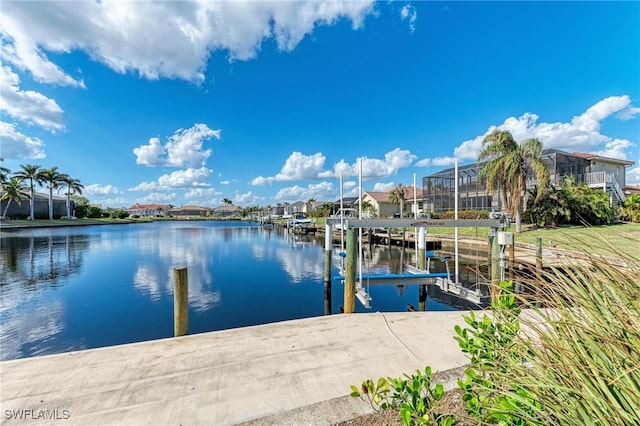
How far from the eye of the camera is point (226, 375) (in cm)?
372

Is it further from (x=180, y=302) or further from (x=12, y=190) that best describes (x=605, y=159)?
(x=12, y=190)

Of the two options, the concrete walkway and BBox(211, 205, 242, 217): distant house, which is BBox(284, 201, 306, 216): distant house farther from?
the concrete walkway

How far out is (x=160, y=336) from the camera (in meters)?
7.45

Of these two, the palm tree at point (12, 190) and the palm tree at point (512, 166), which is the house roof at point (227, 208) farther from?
the palm tree at point (512, 166)

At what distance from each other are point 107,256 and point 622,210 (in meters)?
38.1

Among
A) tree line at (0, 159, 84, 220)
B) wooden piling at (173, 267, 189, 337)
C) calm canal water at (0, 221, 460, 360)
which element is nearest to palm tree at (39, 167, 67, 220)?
tree line at (0, 159, 84, 220)

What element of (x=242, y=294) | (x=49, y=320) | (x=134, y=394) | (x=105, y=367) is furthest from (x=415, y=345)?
(x=49, y=320)

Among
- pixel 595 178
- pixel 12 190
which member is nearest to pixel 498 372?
pixel 595 178

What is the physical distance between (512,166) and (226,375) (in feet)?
75.2

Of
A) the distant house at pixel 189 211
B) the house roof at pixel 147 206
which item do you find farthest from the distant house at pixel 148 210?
the distant house at pixel 189 211

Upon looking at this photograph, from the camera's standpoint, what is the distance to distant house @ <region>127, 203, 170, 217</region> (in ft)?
408

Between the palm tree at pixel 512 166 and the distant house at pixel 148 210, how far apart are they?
132069 millimetres

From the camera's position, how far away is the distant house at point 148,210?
408ft

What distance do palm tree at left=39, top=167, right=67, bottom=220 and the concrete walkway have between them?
219 ft
